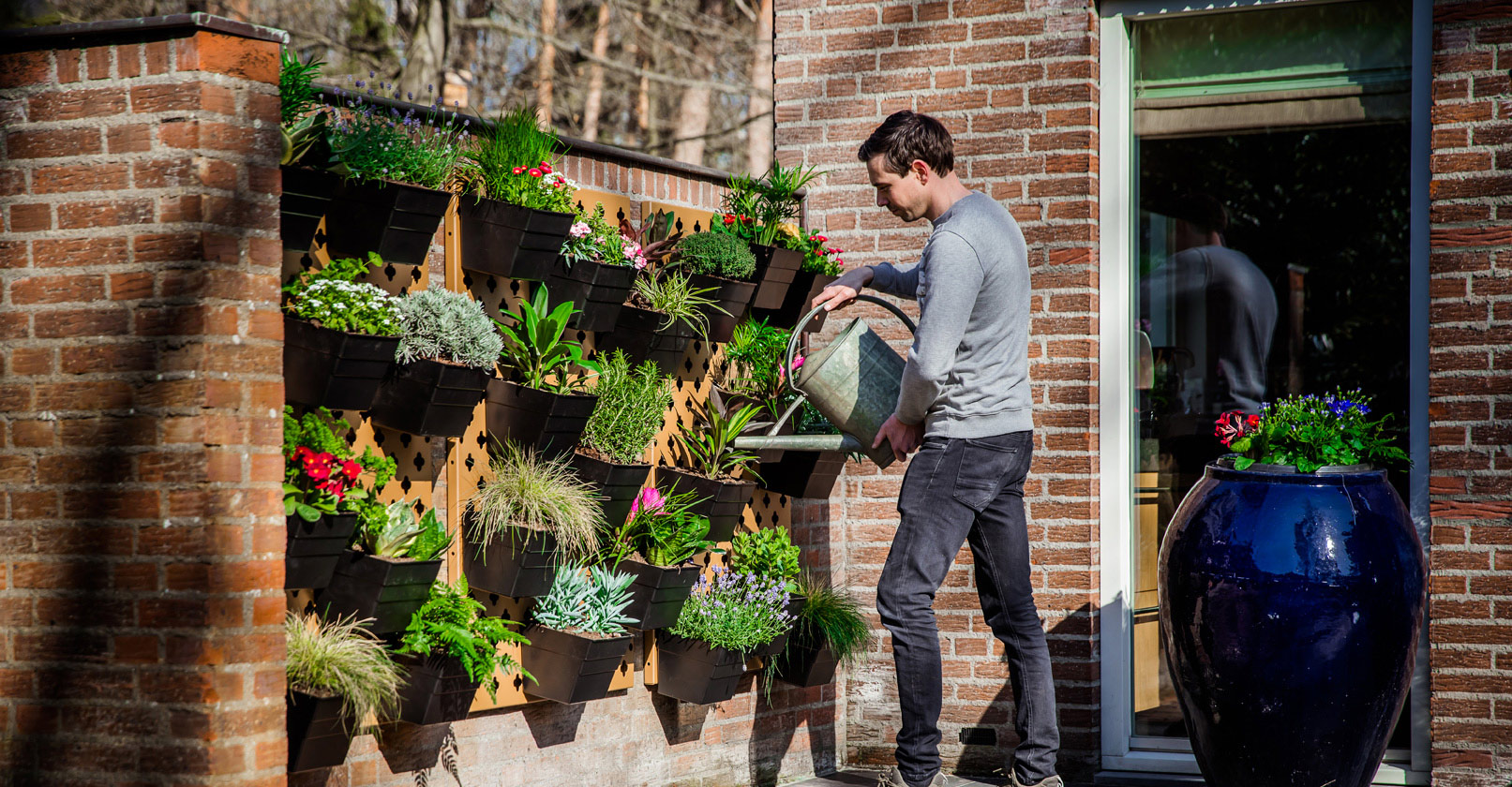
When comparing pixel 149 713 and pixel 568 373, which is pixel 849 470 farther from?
pixel 149 713

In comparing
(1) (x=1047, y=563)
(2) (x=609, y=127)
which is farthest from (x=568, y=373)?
(2) (x=609, y=127)

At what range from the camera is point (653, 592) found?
12.6 ft

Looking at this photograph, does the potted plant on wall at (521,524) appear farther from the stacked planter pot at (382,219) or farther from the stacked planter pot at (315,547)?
the stacked planter pot at (382,219)

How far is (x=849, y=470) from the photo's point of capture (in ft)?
16.1

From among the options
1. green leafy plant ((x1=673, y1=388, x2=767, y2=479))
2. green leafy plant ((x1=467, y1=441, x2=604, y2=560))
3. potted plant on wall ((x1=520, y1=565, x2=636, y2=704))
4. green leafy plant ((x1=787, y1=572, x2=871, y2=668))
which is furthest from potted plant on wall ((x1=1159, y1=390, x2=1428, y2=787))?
green leafy plant ((x1=467, y1=441, x2=604, y2=560))

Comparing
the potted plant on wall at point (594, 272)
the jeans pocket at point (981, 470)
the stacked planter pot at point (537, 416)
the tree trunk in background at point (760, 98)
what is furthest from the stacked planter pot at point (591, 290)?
the tree trunk in background at point (760, 98)

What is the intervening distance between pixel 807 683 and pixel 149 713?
225 centimetres

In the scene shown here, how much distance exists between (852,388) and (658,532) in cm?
72

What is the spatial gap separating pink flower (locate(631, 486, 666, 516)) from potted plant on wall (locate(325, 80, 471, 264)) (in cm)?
103

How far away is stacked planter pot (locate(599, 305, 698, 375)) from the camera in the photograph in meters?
3.95

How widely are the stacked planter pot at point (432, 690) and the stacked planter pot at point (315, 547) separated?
345 mm

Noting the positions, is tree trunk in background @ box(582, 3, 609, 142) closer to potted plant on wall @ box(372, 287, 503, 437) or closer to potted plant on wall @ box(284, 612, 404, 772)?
potted plant on wall @ box(372, 287, 503, 437)

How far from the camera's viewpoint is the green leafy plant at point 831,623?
442cm

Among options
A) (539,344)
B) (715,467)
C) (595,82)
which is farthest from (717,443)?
(595,82)
